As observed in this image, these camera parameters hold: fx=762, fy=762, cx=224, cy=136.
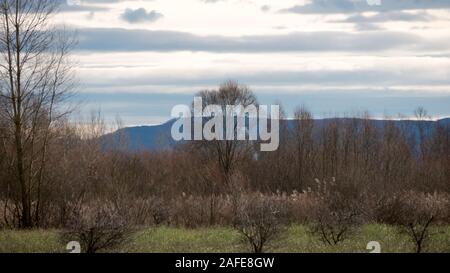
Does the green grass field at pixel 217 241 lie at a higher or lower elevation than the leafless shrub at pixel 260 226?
lower

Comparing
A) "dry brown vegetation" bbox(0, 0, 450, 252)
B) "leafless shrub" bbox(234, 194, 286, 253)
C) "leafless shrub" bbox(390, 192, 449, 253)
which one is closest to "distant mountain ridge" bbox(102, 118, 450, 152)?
"dry brown vegetation" bbox(0, 0, 450, 252)

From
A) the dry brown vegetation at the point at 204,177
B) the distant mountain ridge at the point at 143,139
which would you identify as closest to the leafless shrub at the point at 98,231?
the dry brown vegetation at the point at 204,177

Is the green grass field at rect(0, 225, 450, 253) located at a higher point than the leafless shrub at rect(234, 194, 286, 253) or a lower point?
lower

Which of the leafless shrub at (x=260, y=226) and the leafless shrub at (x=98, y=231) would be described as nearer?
the leafless shrub at (x=98, y=231)

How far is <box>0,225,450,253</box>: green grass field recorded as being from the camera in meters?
15.8

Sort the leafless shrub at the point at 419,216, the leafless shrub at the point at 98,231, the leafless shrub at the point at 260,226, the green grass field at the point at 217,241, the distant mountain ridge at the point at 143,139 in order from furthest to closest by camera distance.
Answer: the distant mountain ridge at the point at 143,139 < the leafless shrub at the point at 419,216 < the green grass field at the point at 217,241 < the leafless shrub at the point at 260,226 < the leafless shrub at the point at 98,231

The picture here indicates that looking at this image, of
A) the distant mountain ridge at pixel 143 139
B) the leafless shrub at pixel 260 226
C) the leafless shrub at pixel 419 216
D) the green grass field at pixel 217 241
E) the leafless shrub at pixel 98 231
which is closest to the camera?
the leafless shrub at pixel 98 231

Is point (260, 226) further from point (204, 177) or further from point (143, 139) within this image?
point (143, 139)

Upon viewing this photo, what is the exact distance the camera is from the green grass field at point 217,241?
621 inches

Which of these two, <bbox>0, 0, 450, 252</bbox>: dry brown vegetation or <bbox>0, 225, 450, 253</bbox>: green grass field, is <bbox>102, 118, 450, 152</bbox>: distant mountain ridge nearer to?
<bbox>0, 0, 450, 252</bbox>: dry brown vegetation

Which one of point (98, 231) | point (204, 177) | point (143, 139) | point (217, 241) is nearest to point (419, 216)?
point (217, 241)

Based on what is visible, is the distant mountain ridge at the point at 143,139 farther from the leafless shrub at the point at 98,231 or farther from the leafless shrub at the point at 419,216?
the leafless shrub at the point at 98,231
